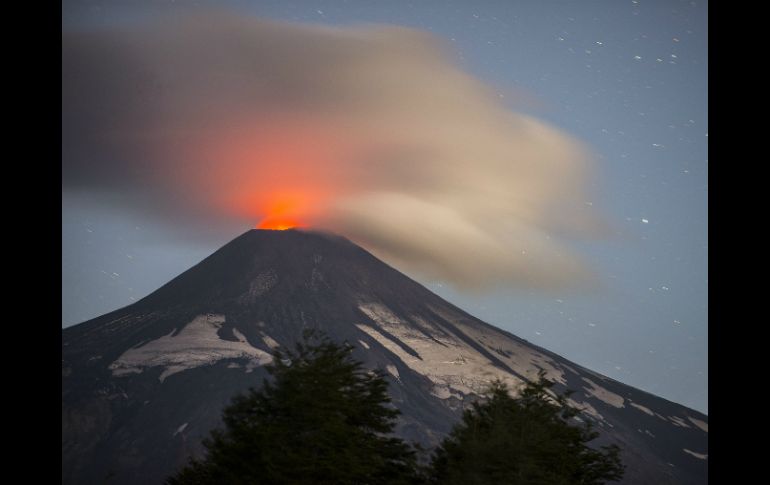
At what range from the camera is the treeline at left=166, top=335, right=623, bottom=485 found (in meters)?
22.2

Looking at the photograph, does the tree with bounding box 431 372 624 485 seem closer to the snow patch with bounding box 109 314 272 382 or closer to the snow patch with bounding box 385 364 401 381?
the snow patch with bounding box 385 364 401 381

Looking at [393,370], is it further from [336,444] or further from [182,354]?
[336,444]

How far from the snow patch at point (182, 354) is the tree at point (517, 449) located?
157444 millimetres

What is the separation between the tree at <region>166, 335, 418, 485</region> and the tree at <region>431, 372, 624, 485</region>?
6.20ft

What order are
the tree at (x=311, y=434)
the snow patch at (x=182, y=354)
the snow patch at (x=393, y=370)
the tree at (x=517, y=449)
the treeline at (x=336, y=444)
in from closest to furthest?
the tree at (x=311, y=434)
the treeline at (x=336, y=444)
the tree at (x=517, y=449)
the snow patch at (x=182, y=354)
the snow patch at (x=393, y=370)

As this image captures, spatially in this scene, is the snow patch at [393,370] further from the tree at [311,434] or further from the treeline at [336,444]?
the tree at [311,434]

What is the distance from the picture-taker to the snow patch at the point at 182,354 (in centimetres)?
18700

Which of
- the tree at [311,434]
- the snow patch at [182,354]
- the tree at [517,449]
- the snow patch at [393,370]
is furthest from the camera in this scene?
the snow patch at [393,370]

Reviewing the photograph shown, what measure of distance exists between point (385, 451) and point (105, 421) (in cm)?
16204

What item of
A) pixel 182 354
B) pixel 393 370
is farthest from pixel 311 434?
pixel 182 354

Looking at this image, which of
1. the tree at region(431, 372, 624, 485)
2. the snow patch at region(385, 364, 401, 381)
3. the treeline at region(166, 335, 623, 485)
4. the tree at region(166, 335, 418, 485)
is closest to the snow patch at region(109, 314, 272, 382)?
the snow patch at region(385, 364, 401, 381)

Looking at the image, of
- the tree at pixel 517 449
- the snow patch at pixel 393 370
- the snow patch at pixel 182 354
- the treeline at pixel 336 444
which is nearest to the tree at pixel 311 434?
the treeline at pixel 336 444
